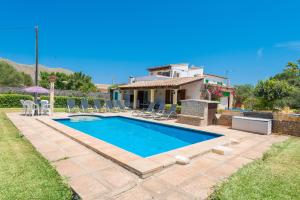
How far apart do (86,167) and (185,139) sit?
5.98 metres

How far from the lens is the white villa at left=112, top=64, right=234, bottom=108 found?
18.6m

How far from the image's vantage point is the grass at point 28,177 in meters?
2.93

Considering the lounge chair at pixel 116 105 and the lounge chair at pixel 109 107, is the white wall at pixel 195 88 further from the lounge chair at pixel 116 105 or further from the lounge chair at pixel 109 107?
the lounge chair at pixel 109 107

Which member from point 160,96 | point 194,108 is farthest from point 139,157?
point 160,96

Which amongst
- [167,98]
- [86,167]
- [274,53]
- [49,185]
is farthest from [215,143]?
[274,53]

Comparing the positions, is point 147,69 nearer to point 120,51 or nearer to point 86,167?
point 120,51

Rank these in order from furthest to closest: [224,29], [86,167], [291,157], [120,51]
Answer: [120,51], [224,29], [291,157], [86,167]

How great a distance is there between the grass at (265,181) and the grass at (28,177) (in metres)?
2.75

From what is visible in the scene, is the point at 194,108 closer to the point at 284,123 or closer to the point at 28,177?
the point at 284,123

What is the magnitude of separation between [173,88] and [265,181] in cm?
1294

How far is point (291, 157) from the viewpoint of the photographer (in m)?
5.41

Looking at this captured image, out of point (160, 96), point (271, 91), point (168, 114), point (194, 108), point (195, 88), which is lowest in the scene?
point (168, 114)

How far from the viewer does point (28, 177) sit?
3484 millimetres

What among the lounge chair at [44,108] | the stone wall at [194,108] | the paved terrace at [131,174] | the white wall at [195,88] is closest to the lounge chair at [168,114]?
the stone wall at [194,108]
